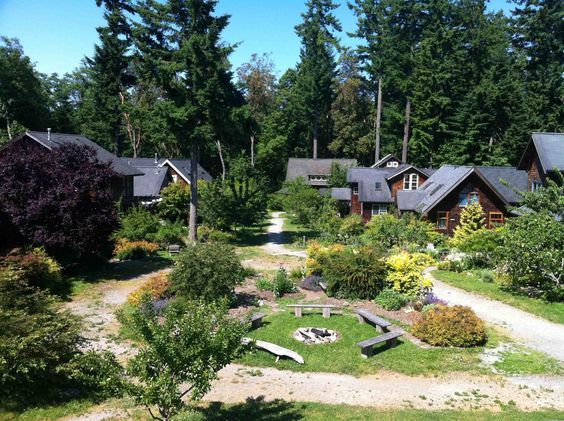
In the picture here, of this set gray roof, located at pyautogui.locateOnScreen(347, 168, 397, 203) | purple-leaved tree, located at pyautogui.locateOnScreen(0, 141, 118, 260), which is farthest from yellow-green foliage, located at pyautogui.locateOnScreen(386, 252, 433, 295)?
gray roof, located at pyautogui.locateOnScreen(347, 168, 397, 203)

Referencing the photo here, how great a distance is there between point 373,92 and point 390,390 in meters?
63.3

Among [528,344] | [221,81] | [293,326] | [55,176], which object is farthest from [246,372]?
[221,81]

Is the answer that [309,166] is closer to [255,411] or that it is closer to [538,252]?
[538,252]

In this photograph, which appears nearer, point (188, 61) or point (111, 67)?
point (188, 61)

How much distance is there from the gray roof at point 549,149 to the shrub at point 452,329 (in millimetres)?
19147

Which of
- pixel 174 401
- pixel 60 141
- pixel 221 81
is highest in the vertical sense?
pixel 221 81

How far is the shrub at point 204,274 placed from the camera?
1720 centimetres

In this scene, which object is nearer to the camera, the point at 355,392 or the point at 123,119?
the point at 355,392

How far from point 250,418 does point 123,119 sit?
52269 millimetres

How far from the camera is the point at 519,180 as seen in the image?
36.9 meters

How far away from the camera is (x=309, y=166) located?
59.7 m

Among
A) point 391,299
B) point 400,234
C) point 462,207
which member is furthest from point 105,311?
point 462,207

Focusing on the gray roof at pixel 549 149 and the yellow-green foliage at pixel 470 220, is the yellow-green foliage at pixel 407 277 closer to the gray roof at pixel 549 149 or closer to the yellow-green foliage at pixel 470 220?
the yellow-green foliage at pixel 470 220

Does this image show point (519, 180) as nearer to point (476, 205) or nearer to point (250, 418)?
point (476, 205)
